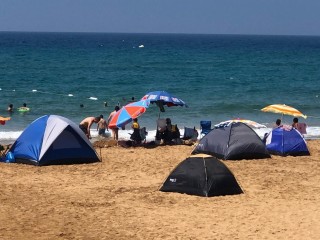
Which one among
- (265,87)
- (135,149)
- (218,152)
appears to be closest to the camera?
(218,152)

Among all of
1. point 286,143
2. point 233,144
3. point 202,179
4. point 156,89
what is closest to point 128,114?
point 233,144

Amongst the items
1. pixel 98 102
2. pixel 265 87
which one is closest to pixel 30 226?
pixel 98 102

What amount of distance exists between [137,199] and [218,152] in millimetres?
5389

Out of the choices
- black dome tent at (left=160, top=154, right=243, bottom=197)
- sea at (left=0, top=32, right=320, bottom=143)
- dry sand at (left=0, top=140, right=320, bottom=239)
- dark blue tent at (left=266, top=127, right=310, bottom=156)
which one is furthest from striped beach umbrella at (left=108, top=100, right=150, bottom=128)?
black dome tent at (left=160, top=154, right=243, bottom=197)

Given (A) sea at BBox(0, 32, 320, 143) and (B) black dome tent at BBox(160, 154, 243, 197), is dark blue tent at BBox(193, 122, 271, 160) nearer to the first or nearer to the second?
(A) sea at BBox(0, 32, 320, 143)

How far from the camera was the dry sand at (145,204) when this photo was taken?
42.3 ft

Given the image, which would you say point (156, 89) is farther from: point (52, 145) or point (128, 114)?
point (52, 145)

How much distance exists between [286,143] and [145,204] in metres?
7.93

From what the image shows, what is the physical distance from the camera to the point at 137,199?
15172 mm

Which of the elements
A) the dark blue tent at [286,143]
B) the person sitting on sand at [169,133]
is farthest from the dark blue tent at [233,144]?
the person sitting on sand at [169,133]

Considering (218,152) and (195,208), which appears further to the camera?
(218,152)

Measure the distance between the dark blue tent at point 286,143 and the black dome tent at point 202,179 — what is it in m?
5.46

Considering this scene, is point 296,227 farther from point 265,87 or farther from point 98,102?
point 265,87

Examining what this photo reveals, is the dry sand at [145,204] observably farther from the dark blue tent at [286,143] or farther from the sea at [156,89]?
the sea at [156,89]
